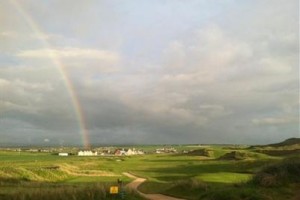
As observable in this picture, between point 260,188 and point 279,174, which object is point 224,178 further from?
point 260,188

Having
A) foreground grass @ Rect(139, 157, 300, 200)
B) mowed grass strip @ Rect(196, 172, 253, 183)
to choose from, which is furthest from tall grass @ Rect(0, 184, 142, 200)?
mowed grass strip @ Rect(196, 172, 253, 183)

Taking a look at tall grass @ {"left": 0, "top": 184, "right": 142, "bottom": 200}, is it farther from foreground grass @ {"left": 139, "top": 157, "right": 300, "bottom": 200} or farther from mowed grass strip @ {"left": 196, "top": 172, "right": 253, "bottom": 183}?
mowed grass strip @ {"left": 196, "top": 172, "right": 253, "bottom": 183}

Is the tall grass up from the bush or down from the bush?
down

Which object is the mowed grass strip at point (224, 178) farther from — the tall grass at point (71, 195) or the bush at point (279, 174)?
the tall grass at point (71, 195)

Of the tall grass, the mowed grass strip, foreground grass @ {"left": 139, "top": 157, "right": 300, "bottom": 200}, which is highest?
foreground grass @ {"left": 139, "top": 157, "right": 300, "bottom": 200}

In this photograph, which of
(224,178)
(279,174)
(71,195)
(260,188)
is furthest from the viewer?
(224,178)

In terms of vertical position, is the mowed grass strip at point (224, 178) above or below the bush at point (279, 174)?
below

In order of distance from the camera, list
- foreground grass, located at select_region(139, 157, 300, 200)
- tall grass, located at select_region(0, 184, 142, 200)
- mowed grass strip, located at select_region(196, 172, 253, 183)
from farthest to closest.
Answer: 1. mowed grass strip, located at select_region(196, 172, 253, 183)
2. tall grass, located at select_region(0, 184, 142, 200)
3. foreground grass, located at select_region(139, 157, 300, 200)

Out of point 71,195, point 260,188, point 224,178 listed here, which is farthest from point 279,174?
point 224,178

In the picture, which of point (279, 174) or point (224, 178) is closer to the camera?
point (279, 174)

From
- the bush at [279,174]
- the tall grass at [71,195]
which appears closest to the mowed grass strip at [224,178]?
the bush at [279,174]

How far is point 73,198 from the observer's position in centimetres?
3039

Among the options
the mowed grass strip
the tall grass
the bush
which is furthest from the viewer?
the mowed grass strip

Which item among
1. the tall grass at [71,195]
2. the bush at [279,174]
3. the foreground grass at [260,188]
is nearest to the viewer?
the foreground grass at [260,188]
